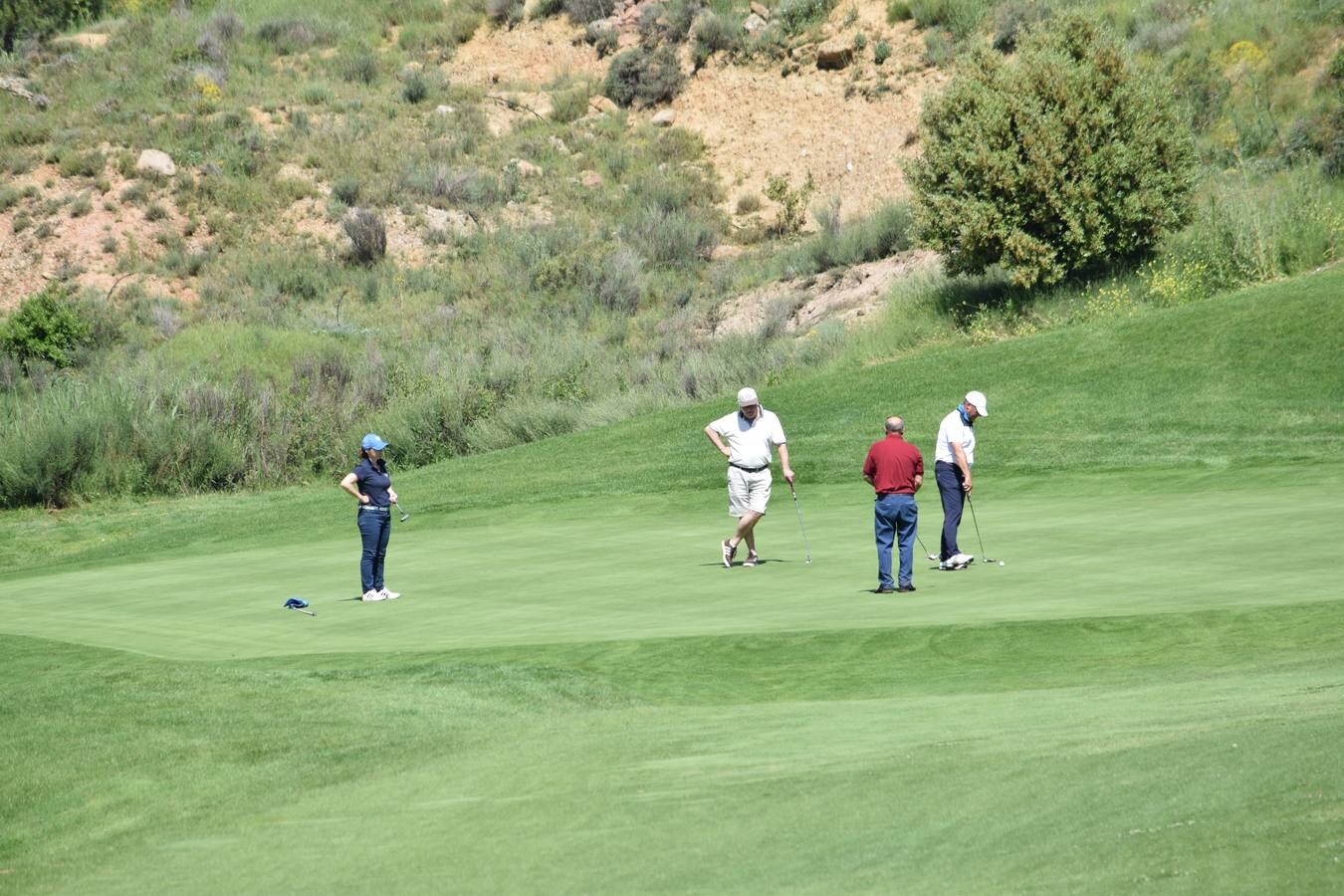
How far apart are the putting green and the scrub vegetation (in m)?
14.6

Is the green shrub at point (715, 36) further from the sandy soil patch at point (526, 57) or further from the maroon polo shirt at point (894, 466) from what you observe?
the maroon polo shirt at point (894, 466)

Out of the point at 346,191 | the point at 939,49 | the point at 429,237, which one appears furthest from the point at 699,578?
the point at 346,191

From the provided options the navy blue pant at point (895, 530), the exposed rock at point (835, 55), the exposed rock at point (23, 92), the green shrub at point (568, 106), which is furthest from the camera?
the exposed rock at point (23, 92)

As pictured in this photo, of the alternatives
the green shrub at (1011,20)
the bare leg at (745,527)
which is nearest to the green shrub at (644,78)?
the green shrub at (1011,20)

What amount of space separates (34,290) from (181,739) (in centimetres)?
5005

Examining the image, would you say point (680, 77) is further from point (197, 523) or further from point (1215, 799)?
point (1215, 799)

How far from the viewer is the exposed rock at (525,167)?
2544 inches

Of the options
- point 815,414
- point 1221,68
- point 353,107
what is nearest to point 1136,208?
point 815,414

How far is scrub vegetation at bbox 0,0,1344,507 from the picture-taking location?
1502 inches

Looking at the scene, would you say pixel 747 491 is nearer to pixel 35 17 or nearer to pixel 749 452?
pixel 749 452

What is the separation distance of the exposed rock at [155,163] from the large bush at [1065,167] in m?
33.2

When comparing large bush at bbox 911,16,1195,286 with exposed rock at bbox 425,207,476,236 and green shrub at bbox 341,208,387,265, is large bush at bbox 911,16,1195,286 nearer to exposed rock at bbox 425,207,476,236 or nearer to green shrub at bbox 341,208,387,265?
exposed rock at bbox 425,207,476,236

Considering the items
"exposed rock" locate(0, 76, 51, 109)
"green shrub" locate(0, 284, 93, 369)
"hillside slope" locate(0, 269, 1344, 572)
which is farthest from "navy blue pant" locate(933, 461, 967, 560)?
"exposed rock" locate(0, 76, 51, 109)

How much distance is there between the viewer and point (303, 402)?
3969cm
